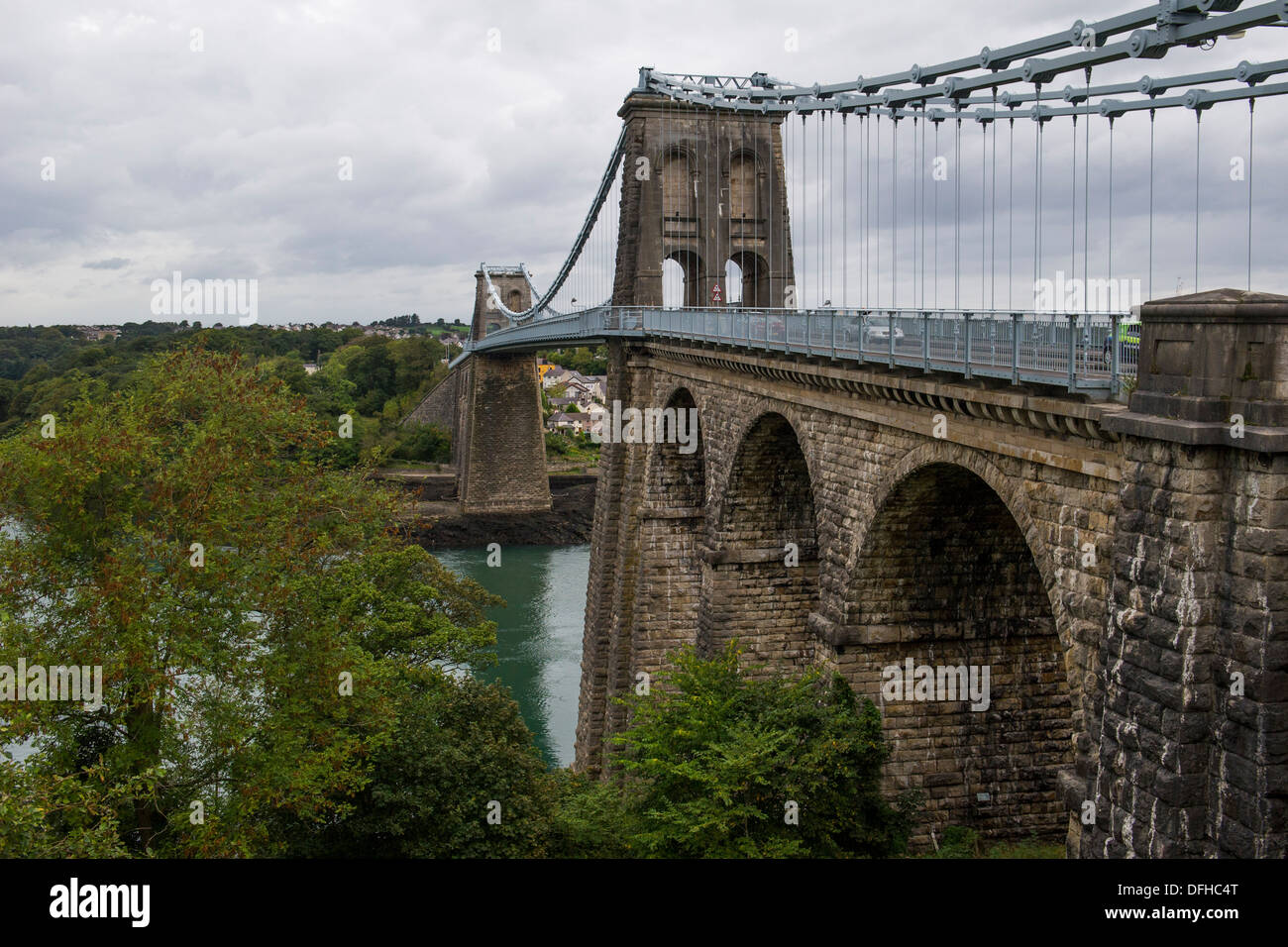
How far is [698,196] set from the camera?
Answer: 86.6ft

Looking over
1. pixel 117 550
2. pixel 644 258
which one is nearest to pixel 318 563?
pixel 117 550

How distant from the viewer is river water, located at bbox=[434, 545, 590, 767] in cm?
2739

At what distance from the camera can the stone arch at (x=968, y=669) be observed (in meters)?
14.1

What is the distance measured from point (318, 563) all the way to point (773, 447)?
759 centimetres

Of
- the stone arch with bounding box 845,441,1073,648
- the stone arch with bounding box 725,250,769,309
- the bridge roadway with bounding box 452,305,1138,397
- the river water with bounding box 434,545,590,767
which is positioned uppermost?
the stone arch with bounding box 725,250,769,309

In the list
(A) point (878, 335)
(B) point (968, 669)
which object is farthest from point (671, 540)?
(A) point (878, 335)

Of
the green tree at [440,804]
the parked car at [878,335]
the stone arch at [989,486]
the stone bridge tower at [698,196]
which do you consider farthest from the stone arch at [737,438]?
the stone bridge tower at [698,196]

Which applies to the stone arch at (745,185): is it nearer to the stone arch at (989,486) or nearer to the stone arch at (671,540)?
the stone arch at (671,540)

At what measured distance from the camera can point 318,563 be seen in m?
15.1

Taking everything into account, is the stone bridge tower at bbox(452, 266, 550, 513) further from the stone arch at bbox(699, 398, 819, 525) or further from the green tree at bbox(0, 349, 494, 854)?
the green tree at bbox(0, 349, 494, 854)

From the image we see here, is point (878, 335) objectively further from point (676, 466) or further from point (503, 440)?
point (503, 440)

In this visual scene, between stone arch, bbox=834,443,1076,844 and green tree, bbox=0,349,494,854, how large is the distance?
5.98m

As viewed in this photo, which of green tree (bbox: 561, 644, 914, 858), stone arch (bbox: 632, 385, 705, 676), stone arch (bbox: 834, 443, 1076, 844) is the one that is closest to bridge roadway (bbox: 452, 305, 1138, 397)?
stone arch (bbox: 834, 443, 1076, 844)
